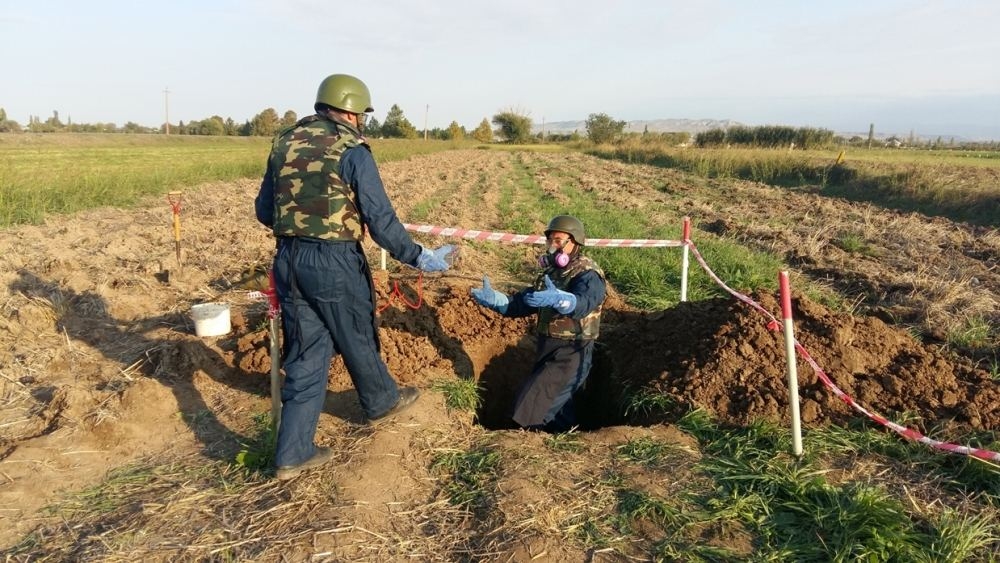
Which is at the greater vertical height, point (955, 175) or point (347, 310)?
point (955, 175)

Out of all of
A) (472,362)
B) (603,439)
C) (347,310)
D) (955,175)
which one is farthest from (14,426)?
(955,175)

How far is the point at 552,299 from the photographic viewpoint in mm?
4133

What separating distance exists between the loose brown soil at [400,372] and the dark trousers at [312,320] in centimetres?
38

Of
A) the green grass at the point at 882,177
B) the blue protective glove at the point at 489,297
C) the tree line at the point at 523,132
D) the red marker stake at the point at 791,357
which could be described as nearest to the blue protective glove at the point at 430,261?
the blue protective glove at the point at 489,297

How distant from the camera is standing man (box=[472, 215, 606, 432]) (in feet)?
14.5

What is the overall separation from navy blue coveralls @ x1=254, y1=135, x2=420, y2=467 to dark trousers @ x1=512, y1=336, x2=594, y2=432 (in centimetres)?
163

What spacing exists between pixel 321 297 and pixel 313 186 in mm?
616

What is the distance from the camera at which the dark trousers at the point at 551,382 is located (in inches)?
187

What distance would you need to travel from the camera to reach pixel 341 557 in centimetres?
275

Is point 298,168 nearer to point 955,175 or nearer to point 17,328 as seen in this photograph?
point 17,328

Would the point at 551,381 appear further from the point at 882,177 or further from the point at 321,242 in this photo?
the point at 882,177

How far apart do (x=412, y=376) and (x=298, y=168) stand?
2099 mm

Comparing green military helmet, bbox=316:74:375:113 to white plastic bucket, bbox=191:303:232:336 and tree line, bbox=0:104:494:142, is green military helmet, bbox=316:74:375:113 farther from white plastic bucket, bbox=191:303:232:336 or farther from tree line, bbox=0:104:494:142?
tree line, bbox=0:104:494:142

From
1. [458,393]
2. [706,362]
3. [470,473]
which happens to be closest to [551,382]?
[458,393]
